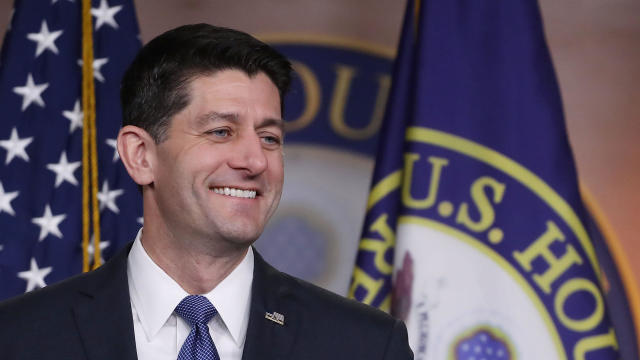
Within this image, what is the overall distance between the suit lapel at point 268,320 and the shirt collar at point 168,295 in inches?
1.0

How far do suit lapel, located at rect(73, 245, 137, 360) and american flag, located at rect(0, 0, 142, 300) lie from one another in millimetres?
1264

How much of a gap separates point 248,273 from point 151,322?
199 millimetres

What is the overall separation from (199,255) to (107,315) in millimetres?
191

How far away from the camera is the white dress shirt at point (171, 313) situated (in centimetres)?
171

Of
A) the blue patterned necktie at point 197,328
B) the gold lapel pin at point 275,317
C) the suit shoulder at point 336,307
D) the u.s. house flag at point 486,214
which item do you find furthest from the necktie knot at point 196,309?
the u.s. house flag at point 486,214

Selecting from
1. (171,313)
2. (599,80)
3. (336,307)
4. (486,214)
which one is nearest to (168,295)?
(171,313)

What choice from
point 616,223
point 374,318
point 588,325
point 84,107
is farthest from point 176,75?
point 616,223

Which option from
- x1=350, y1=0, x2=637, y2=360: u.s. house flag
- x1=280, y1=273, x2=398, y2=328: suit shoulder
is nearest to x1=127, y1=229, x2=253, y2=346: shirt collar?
x1=280, y1=273, x2=398, y2=328: suit shoulder

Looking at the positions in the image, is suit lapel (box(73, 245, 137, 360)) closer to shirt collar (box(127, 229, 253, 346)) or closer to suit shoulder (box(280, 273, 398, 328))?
shirt collar (box(127, 229, 253, 346))

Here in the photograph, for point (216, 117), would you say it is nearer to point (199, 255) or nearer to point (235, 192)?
point (235, 192)

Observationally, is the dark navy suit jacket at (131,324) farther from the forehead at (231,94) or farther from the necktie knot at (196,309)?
the forehead at (231,94)

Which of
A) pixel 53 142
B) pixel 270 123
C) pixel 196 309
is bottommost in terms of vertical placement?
pixel 53 142

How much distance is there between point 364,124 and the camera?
350cm

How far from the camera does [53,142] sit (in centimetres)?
304
